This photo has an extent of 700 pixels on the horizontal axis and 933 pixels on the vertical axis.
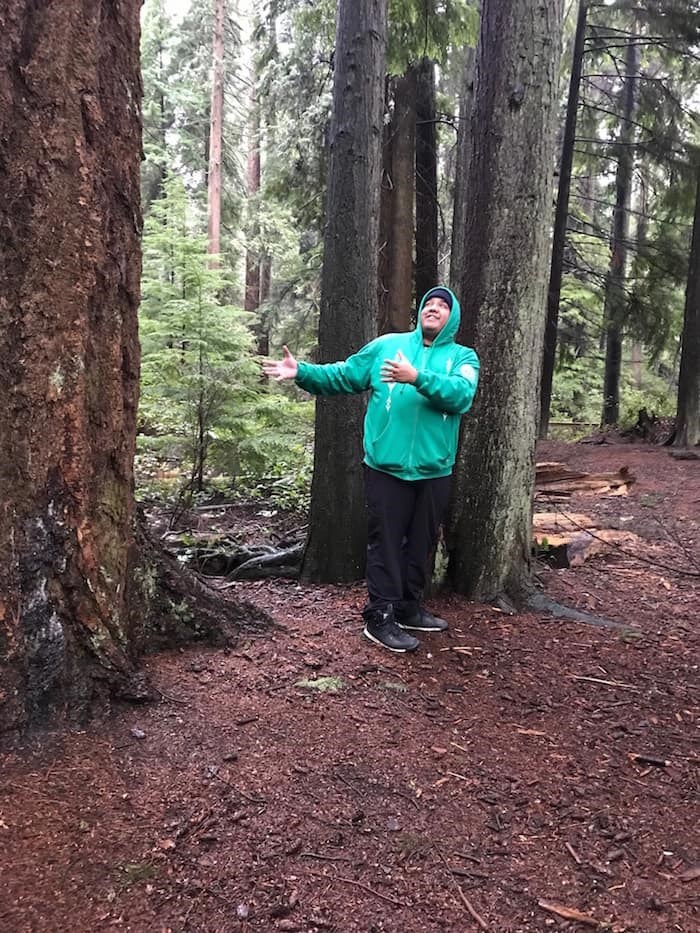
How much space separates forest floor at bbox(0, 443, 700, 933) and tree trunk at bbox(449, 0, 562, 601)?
40.1 inches

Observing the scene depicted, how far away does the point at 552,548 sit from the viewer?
6.24 m

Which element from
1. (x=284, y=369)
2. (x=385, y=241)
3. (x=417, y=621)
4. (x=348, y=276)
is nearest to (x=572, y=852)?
(x=417, y=621)

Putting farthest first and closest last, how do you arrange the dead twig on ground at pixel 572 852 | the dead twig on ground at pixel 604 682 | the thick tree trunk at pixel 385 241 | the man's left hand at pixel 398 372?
the thick tree trunk at pixel 385 241 < the dead twig on ground at pixel 604 682 < the man's left hand at pixel 398 372 < the dead twig on ground at pixel 572 852

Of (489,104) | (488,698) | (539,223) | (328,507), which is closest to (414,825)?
(488,698)

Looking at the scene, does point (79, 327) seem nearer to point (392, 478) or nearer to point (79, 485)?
point (79, 485)

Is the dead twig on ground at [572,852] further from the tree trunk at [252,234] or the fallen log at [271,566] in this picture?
the tree trunk at [252,234]

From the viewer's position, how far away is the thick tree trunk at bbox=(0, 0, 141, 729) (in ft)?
7.89

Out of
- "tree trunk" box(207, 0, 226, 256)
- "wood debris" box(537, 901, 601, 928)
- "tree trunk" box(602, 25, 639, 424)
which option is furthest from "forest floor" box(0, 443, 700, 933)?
"tree trunk" box(207, 0, 226, 256)

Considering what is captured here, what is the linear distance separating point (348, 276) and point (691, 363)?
10.3 metres

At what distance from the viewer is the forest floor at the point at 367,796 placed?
2.01m

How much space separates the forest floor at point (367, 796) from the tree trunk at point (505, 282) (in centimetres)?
102

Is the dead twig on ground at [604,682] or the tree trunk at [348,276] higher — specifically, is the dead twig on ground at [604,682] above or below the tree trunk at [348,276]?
below

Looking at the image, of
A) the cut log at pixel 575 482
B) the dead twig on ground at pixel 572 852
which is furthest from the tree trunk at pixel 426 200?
the dead twig on ground at pixel 572 852

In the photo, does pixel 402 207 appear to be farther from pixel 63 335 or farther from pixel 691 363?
pixel 63 335
